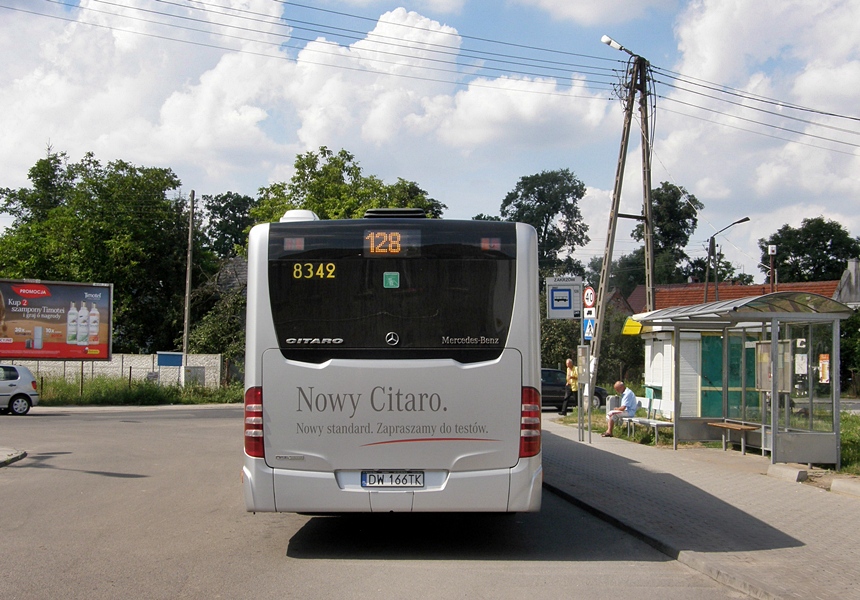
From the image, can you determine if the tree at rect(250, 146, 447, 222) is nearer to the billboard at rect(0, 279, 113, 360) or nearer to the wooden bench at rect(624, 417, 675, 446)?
the billboard at rect(0, 279, 113, 360)

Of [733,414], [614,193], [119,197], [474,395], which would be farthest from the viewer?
[119,197]

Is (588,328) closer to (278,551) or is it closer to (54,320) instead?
(278,551)

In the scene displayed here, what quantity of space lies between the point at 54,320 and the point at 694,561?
31840mm

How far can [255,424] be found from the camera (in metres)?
7.39

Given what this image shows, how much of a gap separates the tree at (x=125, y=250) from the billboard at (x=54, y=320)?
46.2 feet

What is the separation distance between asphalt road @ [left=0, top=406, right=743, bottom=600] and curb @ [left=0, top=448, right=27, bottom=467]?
1864mm

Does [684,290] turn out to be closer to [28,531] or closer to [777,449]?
[777,449]

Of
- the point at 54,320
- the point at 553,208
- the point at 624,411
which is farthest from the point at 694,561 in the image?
the point at 553,208

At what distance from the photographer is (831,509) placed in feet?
32.1

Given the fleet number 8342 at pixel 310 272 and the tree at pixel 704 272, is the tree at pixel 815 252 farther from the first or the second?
the fleet number 8342 at pixel 310 272

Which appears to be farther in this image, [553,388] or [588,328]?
[553,388]

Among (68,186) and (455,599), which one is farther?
(68,186)

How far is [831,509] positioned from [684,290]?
165 ft

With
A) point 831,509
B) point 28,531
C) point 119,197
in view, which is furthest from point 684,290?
point 28,531
